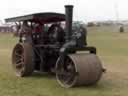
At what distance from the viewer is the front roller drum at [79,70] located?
9.63m

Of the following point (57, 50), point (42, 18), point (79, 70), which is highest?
point (42, 18)

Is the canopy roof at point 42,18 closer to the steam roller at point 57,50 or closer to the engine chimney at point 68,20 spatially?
the steam roller at point 57,50

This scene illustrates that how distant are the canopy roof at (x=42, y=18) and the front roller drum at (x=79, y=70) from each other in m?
1.82

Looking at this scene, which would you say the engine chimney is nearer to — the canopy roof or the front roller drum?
the front roller drum

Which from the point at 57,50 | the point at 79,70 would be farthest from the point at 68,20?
the point at 79,70

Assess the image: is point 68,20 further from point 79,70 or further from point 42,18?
point 79,70

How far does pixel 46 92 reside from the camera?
30.2 ft

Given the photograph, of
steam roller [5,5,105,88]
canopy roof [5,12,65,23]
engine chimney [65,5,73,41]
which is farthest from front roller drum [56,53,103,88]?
canopy roof [5,12,65,23]

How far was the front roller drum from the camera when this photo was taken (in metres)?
9.63

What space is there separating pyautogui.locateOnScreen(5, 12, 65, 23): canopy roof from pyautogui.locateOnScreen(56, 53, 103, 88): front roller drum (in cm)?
182

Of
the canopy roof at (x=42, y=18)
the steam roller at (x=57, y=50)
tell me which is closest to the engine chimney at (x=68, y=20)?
the steam roller at (x=57, y=50)

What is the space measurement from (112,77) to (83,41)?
81.2 inches

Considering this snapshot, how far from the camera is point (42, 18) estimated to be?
11.8m

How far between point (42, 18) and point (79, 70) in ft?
9.05
